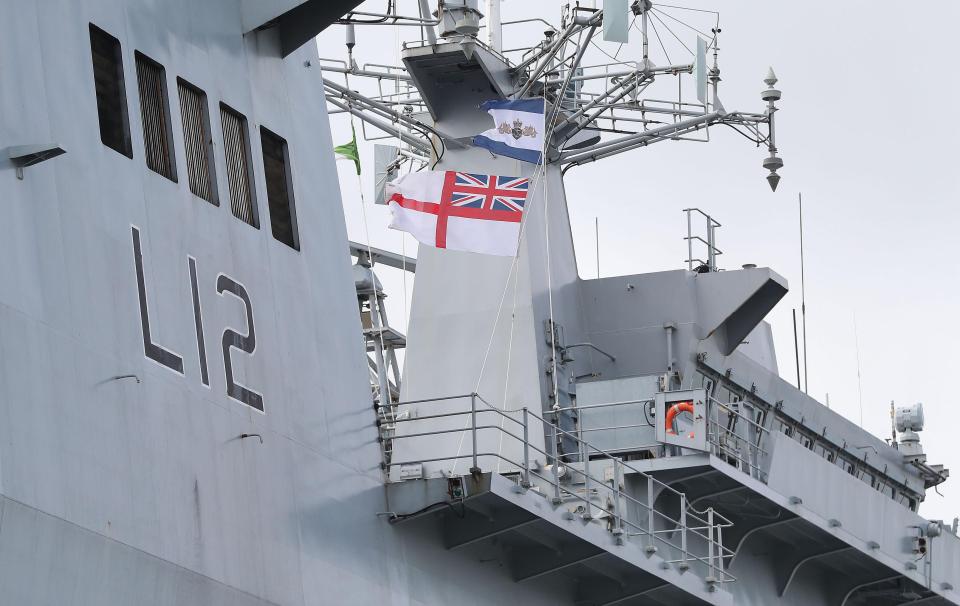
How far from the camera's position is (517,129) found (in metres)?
19.1

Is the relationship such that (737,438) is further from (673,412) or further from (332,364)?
(332,364)

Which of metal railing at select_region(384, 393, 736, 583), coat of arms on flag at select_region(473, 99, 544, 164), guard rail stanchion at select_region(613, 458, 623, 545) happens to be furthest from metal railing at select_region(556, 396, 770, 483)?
coat of arms on flag at select_region(473, 99, 544, 164)

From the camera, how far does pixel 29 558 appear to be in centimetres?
1030

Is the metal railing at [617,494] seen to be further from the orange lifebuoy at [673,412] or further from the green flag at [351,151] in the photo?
the green flag at [351,151]

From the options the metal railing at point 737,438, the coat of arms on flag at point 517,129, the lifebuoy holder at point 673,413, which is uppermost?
the coat of arms on flag at point 517,129

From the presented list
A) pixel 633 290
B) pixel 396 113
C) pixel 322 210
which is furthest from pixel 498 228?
pixel 633 290

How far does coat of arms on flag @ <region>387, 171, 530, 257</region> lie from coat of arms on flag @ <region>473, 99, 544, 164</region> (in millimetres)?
1168

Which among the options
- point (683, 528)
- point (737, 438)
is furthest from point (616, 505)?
point (737, 438)

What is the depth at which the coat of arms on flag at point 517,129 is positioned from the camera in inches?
749

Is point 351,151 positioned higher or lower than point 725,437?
higher

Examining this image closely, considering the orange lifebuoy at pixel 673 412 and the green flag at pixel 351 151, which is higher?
the green flag at pixel 351 151

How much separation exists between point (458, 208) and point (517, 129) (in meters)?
1.66

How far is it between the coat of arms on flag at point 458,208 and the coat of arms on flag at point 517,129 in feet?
3.83

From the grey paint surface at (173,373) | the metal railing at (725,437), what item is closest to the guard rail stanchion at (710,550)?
the metal railing at (725,437)
